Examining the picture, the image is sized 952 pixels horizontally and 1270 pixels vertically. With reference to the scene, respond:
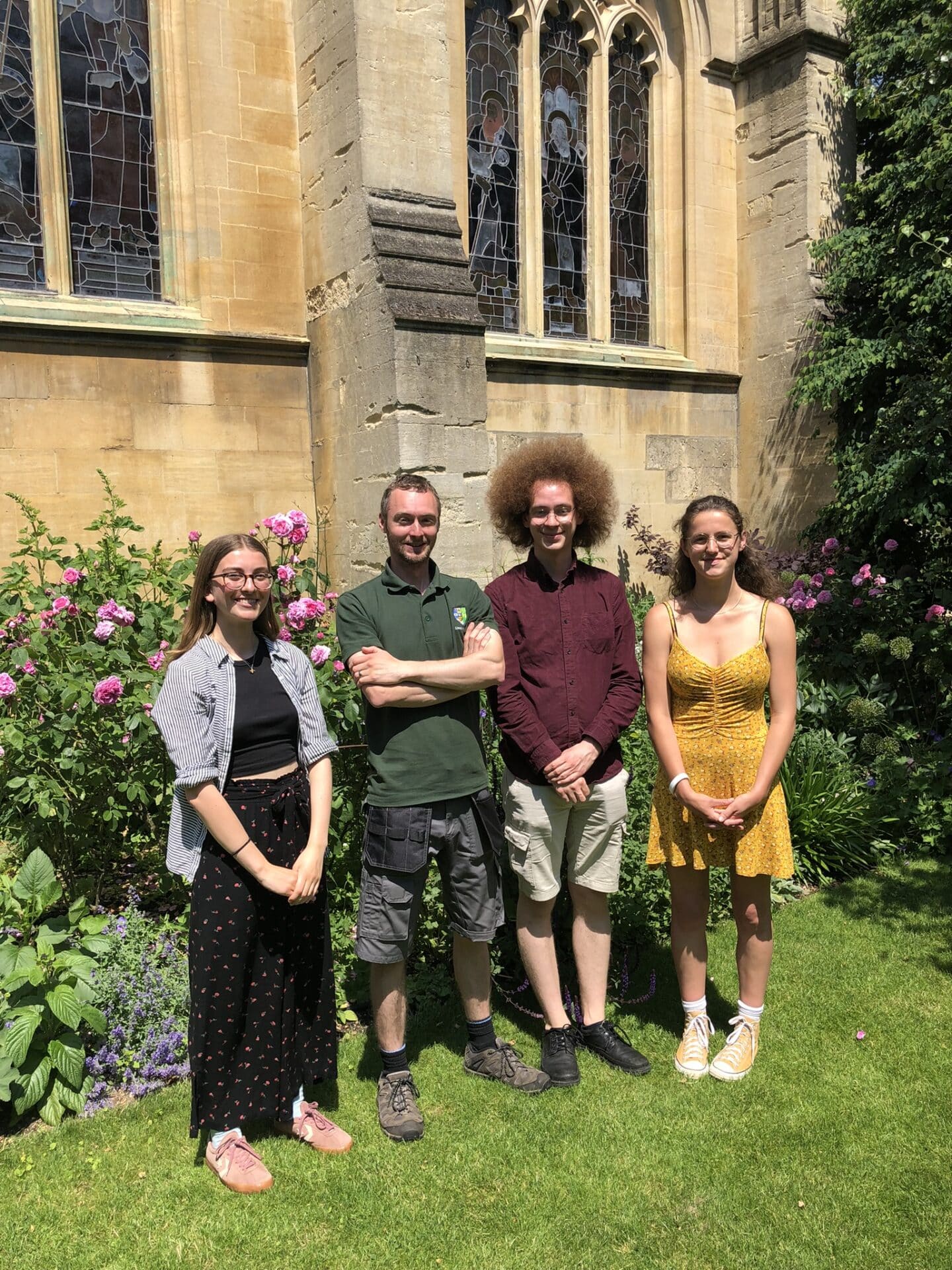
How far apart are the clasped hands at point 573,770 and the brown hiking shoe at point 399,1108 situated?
110 cm

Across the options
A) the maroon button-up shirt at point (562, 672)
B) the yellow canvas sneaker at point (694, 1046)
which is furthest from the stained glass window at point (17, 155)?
the yellow canvas sneaker at point (694, 1046)

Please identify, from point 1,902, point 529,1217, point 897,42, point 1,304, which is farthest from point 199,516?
point 897,42

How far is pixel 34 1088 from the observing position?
3.08m

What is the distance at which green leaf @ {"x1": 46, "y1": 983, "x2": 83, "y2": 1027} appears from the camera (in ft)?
9.87

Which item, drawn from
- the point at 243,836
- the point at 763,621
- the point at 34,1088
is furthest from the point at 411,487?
the point at 34,1088

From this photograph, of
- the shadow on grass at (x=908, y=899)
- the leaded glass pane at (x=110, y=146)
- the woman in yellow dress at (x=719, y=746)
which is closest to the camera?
the woman in yellow dress at (x=719, y=746)

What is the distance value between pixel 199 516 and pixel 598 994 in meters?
4.76

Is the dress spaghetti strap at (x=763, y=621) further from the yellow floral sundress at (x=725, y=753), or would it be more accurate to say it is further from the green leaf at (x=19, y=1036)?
the green leaf at (x=19, y=1036)

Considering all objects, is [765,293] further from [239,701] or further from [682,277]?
[239,701]

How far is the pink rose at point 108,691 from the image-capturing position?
135 inches

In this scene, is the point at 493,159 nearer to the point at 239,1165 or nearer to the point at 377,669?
the point at 377,669

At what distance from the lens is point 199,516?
6.81 m

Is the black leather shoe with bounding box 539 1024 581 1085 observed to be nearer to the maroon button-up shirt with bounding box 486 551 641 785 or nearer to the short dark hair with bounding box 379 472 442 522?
the maroon button-up shirt with bounding box 486 551 641 785

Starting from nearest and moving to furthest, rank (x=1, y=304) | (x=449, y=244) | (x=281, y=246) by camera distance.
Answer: (x=1, y=304), (x=449, y=244), (x=281, y=246)
